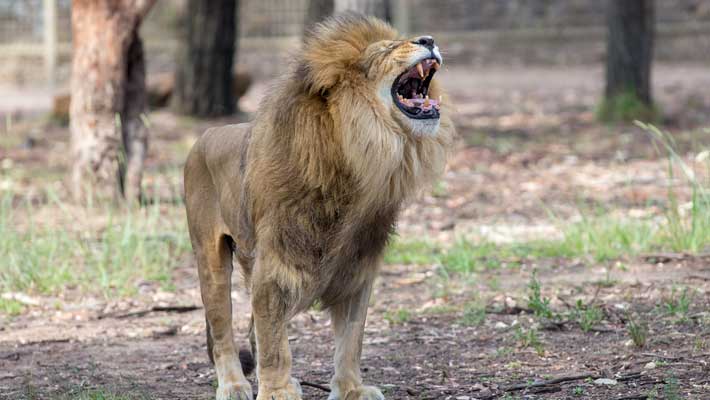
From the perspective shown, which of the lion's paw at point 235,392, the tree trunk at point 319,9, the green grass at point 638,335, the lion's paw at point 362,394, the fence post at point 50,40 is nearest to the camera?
the lion's paw at point 362,394

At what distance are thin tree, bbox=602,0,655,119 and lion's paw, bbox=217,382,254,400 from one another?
9.11 m

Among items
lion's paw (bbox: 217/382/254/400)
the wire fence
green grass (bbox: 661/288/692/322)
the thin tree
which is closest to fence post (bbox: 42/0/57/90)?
the wire fence

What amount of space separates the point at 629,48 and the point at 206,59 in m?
4.91

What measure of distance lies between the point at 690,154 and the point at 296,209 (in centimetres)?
762

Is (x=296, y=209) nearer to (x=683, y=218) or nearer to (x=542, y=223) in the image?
(x=683, y=218)

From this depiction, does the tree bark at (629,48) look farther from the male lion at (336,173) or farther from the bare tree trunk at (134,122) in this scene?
the male lion at (336,173)

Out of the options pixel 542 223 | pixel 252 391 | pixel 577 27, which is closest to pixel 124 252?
pixel 252 391

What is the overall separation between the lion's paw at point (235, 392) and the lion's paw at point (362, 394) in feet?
1.29

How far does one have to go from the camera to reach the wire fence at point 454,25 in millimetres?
22172

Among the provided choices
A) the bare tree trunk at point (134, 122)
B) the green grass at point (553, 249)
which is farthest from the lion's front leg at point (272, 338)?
the bare tree trunk at point (134, 122)

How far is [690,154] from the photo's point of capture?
10.9 metres

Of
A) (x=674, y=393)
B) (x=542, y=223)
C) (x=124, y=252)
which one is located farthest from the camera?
(x=542, y=223)

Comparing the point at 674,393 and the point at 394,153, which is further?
the point at 674,393

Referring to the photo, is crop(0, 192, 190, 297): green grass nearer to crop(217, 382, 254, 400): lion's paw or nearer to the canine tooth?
crop(217, 382, 254, 400): lion's paw
